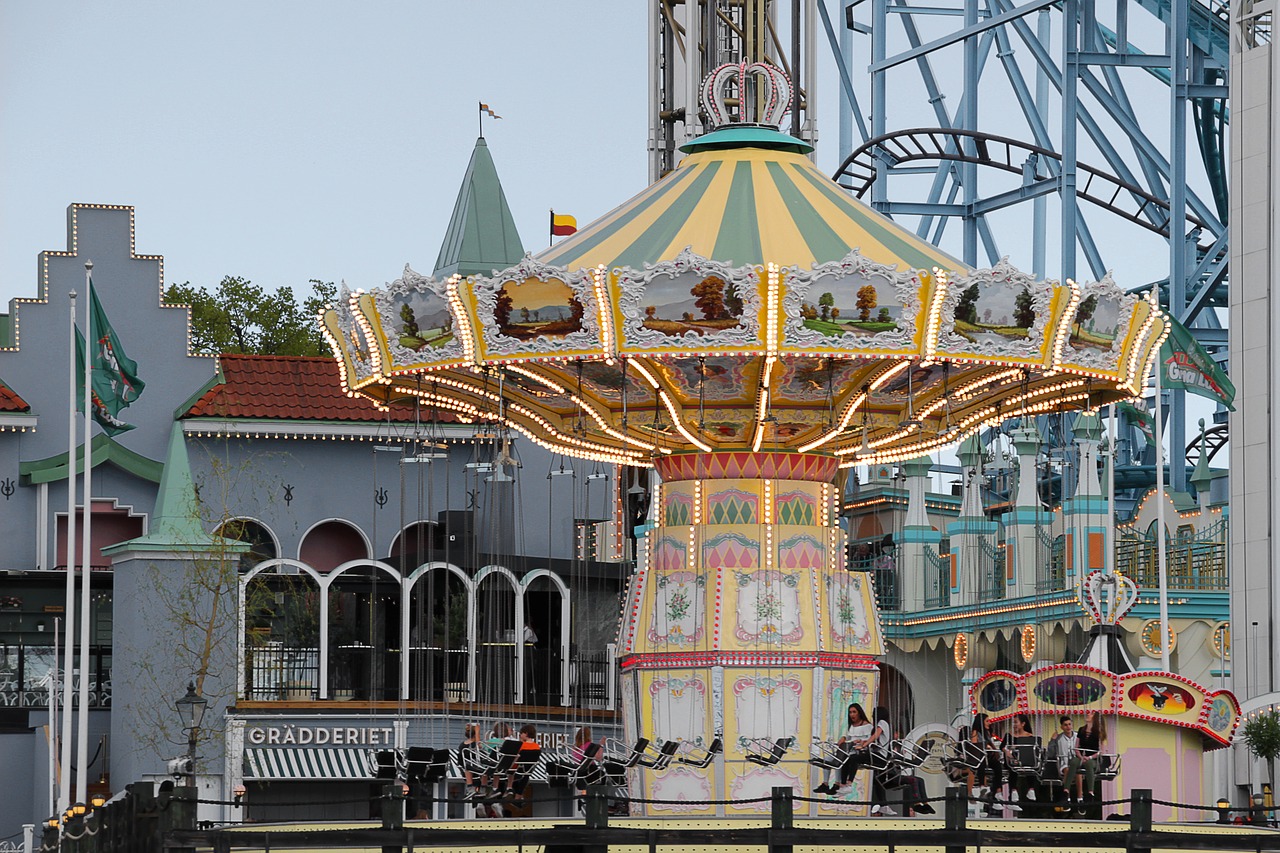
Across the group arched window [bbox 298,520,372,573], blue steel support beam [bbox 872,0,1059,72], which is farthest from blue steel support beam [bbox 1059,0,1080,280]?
arched window [bbox 298,520,372,573]

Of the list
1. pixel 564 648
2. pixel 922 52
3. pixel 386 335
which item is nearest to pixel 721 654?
pixel 386 335

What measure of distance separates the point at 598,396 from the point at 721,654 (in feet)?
11.0

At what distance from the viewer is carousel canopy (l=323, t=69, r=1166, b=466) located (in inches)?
818

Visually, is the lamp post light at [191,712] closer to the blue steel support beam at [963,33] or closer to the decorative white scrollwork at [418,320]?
the decorative white scrollwork at [418,320]

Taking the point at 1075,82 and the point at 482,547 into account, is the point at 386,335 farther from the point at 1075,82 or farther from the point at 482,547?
the point at 1075,82

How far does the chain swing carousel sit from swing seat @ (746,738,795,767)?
0.04 metres

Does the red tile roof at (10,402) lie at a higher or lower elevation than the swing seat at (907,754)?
Answer: higher

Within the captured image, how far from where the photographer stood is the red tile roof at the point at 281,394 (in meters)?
43.3

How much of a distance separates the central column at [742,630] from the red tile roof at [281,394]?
748 inches

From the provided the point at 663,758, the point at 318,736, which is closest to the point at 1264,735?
the point at 663,758

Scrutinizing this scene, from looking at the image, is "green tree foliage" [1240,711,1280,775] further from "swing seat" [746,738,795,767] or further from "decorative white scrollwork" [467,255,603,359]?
"decorative white scrollwork" [467,255,603,359]

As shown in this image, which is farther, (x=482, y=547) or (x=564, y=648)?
(x=482, y=547)

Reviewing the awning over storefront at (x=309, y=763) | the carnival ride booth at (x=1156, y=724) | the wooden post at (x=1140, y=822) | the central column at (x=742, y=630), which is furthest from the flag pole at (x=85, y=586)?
the wooden post at (x=1140, y=822)

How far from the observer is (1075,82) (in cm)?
4350
